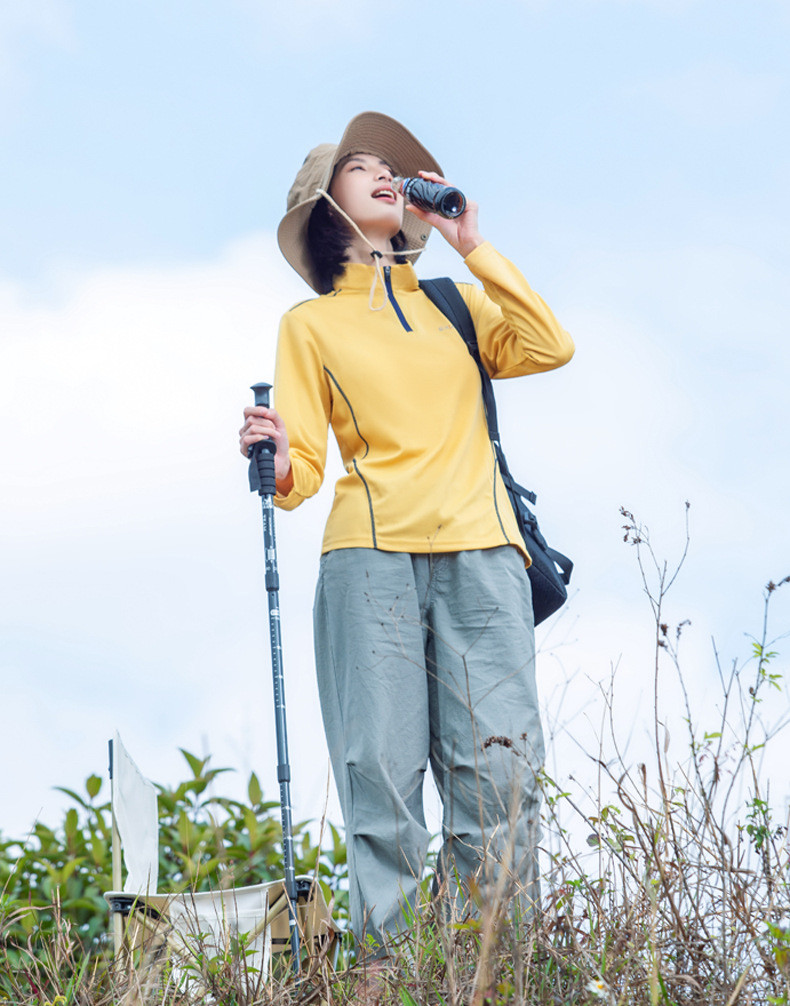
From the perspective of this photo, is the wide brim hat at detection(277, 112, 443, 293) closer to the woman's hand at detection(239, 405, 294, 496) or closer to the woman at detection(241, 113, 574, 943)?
the woman at detection(241, 113, 574, 943)

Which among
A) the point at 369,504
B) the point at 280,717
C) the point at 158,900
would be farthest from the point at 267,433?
the point at 158,900

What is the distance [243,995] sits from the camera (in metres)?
2.51

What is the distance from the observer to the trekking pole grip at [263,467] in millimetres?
3266

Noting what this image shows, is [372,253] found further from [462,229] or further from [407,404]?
[407,404]

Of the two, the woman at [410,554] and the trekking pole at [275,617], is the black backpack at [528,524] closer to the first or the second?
the woman at [410,554]

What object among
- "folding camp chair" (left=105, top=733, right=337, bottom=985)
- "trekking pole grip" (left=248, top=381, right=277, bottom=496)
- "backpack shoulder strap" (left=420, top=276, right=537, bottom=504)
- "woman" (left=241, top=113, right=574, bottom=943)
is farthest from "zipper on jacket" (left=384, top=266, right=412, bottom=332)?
"folding camp chair" (left=105, top=733, right=337, bottom=985)

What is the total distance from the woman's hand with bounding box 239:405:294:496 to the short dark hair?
68 cm

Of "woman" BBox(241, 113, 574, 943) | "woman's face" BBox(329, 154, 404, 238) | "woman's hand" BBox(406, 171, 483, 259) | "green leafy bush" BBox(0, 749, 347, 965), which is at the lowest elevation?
"green leafy bush" BBox(0, 749, 347, 965)

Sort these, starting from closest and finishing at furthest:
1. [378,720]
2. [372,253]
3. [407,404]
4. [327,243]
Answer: [378,720], [407,404], [372,253], [327,243]

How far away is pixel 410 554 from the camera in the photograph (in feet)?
10.8

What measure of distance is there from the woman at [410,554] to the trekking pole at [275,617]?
0.05 metres

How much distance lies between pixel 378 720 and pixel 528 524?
2.56 feet

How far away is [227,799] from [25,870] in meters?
0.90

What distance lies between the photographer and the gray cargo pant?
10.1 ft
